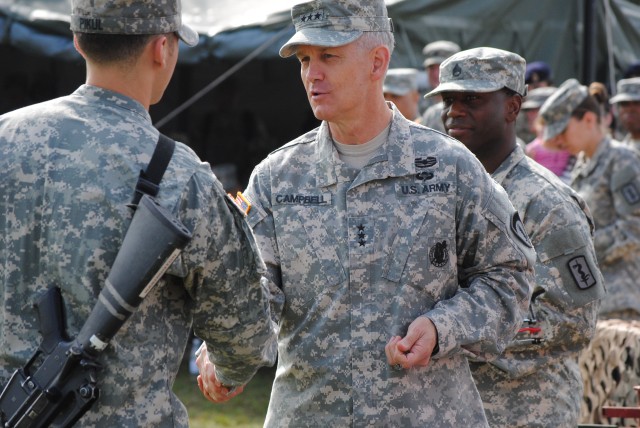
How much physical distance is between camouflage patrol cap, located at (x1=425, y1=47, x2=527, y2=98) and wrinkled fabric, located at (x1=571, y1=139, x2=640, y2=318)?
3.22 meters

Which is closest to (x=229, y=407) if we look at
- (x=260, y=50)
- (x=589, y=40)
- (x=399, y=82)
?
(x=399, y=82)

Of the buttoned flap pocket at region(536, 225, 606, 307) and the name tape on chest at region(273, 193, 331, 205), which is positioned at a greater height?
the name tape on chest at region(273, 193, 331, 205)

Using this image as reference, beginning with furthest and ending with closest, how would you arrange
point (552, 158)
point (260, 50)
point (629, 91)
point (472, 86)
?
point (260, 50), point (629, 91), point (552, 158), point (472, 86)

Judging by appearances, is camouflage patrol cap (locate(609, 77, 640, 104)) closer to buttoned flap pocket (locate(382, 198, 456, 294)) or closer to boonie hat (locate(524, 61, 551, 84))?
boonie hat (locate(524, 61, 551, 84))

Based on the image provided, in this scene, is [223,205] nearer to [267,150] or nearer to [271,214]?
[271,214]

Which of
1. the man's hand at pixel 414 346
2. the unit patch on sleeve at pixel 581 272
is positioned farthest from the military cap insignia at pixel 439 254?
the unit patch on sleeve at pixel 581 272

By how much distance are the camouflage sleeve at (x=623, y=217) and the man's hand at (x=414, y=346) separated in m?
4.56

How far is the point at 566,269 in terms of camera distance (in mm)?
4684

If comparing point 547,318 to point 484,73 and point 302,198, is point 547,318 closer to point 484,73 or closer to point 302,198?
point 484,73

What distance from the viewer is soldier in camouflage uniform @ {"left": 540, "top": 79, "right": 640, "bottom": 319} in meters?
8.04

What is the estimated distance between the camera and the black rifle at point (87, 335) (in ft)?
9.56

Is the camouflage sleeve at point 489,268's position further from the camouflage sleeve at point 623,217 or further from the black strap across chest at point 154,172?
the camouflage sleeve at point 623,217

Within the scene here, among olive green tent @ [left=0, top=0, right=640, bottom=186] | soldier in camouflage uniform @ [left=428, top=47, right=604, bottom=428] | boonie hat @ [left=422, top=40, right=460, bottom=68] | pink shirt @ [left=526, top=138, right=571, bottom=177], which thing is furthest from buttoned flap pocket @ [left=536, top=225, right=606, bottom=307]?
boonie hat @ [left=422, top=40, right=460, bottom=68]

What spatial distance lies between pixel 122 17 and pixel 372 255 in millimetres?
1179
